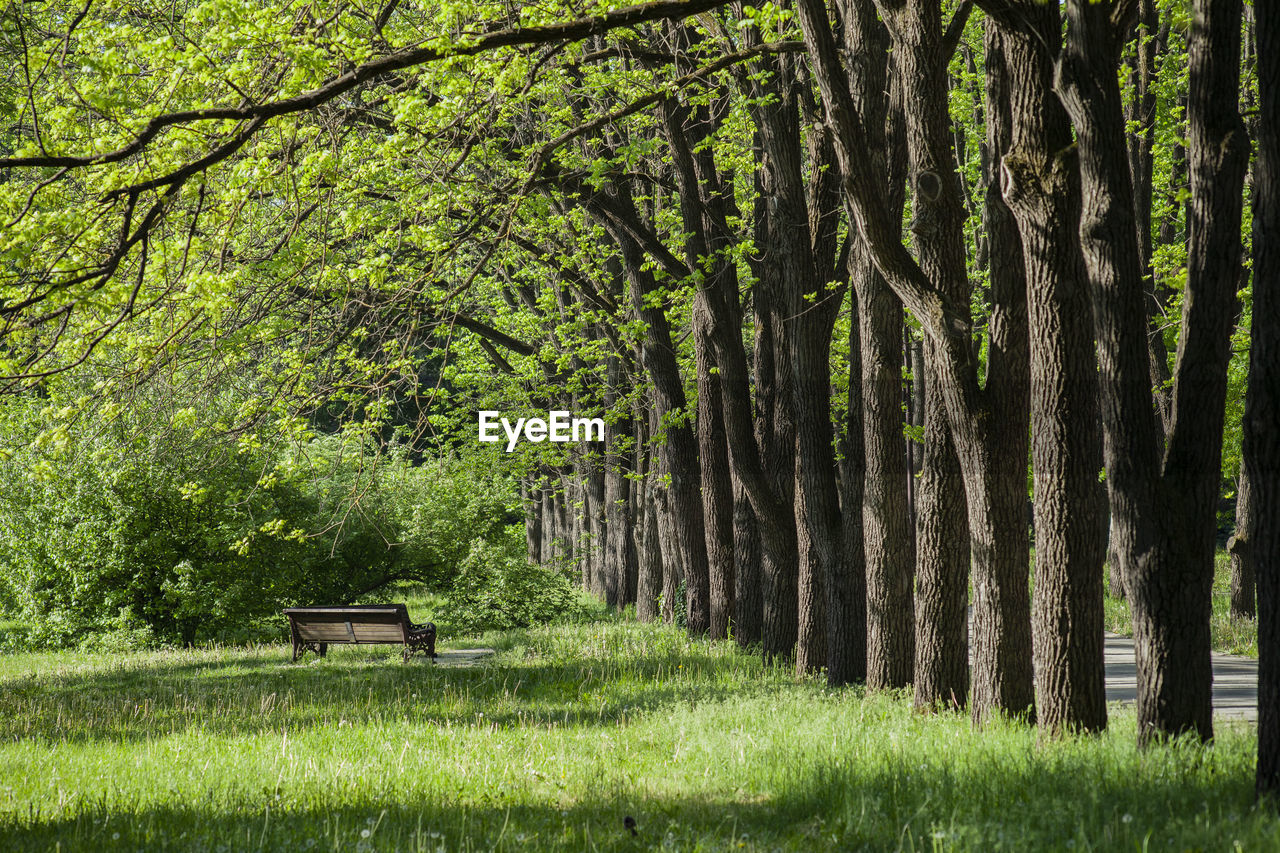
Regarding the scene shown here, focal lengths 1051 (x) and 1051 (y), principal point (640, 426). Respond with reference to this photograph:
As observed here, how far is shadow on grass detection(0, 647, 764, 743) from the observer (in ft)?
30.8

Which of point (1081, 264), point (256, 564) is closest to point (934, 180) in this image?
point (1081, 264)

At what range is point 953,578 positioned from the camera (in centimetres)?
848

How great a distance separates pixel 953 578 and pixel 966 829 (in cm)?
425

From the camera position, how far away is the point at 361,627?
48.5 ft

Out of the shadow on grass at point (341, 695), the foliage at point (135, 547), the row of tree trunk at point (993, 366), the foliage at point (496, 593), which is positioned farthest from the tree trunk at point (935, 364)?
the foliage at point (496, 593)

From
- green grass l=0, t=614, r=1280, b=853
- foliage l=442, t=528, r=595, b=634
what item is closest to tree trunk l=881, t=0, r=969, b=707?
green grass l=0, t=614, r=1280, b=853

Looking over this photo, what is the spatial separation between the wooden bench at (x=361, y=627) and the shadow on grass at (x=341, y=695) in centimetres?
33

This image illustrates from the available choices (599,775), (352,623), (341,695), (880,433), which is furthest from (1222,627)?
(599,775)

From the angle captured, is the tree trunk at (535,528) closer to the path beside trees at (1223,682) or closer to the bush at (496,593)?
the bush at (496,593)

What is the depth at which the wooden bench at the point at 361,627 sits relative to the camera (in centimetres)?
1450

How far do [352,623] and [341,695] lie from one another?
3690mm

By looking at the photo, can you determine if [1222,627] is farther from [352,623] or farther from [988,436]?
[352,623]

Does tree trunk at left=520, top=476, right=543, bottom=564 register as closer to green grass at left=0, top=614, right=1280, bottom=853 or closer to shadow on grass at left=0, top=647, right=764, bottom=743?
shadow on grass at left=0, top=647, right=764, bottom=743

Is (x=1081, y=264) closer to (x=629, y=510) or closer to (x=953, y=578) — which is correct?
(x=953, y=578)
